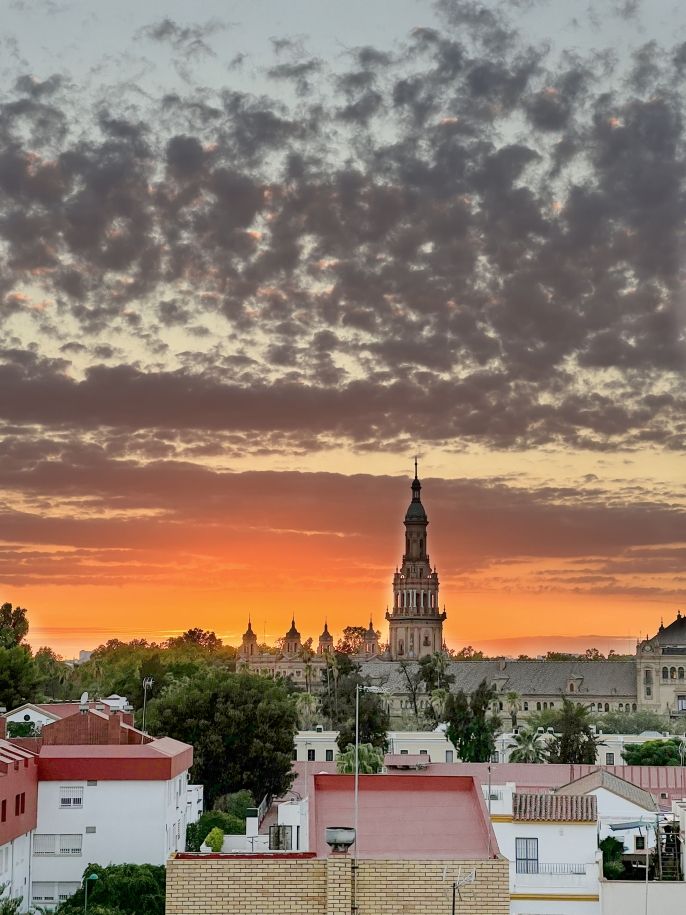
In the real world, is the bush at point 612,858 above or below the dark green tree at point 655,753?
below

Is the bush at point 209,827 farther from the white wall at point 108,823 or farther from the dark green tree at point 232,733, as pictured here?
the dark green tree at point 232,733

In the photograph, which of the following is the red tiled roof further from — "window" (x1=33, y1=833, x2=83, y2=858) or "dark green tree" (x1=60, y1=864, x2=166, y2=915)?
"window" (x1=33, y1=833, x2=83, y2=858)

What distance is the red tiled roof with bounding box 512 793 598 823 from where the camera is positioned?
4928 cm

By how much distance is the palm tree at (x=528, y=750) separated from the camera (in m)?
99.6

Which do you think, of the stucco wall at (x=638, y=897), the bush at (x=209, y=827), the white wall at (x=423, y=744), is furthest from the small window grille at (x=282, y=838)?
the white wall at (x=423, y=744)

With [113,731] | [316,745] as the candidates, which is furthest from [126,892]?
[316,745]

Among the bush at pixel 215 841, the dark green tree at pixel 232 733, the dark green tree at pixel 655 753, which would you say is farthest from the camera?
the dark green tree at pixel 655 753

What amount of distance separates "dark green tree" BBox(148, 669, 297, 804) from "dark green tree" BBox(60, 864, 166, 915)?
34139 millimetres

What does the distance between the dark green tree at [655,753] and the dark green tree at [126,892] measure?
207 feet

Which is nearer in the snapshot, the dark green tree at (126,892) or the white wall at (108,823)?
the dark green tree at (126,892)

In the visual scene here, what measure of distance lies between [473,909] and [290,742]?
6200cm

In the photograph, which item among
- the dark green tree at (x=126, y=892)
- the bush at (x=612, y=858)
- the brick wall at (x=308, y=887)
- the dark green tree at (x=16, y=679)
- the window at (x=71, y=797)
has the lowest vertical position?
the dark green tree at (x=126, y=892)

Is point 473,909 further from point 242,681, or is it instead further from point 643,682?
point 643,682

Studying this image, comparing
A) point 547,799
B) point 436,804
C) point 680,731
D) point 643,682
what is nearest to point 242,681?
point 547,799
